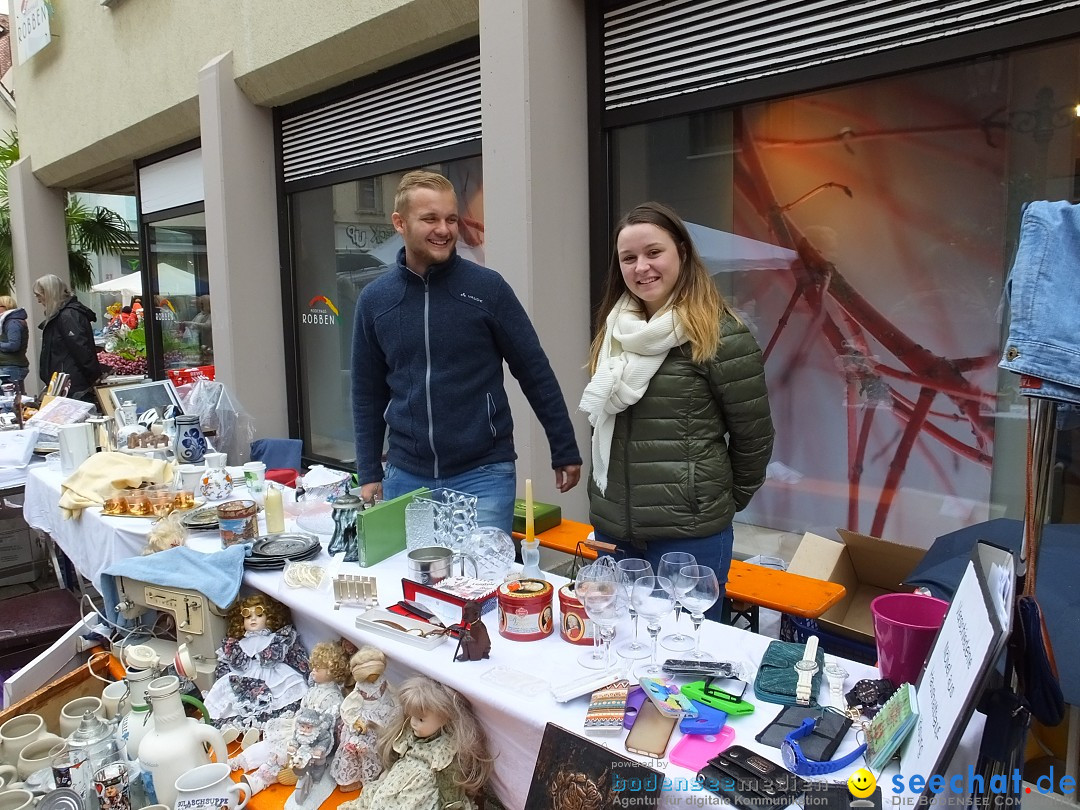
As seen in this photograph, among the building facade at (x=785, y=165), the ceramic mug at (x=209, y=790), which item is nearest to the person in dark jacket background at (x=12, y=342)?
the building facade at (x=785, y=165)

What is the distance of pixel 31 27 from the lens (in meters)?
8.91

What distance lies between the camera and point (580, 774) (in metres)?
1.31

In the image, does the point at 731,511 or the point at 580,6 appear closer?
the point at 731,511

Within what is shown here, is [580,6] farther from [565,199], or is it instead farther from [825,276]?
[825,276]

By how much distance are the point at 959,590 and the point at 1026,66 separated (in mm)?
2539

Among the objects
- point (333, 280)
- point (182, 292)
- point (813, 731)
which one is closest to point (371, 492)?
point (813, 731)

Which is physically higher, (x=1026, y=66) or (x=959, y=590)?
(x=1026, y=66)

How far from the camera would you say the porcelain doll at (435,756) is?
1563 mm

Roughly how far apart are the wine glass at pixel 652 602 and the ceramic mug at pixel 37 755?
64.0 inches

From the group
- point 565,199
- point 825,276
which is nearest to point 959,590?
point 825,276

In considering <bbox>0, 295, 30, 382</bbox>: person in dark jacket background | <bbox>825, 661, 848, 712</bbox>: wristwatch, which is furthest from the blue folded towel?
<bbox>0, 295, 30, 382</bbox>: person in dark jacket background

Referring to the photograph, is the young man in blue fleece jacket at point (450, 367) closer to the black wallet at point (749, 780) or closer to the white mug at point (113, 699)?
the white mug at point (113, 699)

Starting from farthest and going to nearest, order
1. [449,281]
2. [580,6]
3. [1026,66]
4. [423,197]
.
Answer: [580,6] < [1026,66] < [449,281] < [423,197]

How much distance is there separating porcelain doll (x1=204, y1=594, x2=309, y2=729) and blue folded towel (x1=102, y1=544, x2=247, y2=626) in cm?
7
